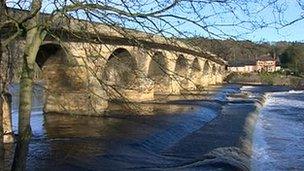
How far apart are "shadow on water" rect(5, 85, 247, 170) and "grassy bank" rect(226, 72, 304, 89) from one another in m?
67.6

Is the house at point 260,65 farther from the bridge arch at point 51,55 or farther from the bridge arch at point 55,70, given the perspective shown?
the bridge arch at point 51,55

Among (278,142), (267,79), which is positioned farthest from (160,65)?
(267,79)

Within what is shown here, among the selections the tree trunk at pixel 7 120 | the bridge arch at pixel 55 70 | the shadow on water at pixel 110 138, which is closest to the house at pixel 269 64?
the shadow on water at pixel 110 138

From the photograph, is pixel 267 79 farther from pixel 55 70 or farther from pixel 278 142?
pixel 278 142

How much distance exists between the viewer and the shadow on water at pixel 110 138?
47.7 feet

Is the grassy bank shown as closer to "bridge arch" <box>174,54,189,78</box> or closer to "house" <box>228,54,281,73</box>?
"house" <box>228,54,281,73</box>

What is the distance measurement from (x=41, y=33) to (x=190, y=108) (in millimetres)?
25198

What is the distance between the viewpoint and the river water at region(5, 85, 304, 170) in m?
14.7

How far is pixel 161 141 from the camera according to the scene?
1903cm

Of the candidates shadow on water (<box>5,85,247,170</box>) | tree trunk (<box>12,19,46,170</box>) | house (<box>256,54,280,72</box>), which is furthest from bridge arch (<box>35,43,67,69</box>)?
house (<box>256,54,280,72</box>)

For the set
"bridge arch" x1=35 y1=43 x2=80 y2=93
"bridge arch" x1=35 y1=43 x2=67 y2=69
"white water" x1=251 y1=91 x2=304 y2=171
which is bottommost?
"white water" x1=251 y1=91 x2=304 y2=171

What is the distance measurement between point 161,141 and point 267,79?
8114 centimetres

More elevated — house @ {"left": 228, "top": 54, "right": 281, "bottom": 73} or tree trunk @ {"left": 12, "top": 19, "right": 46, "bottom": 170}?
house @ {"left": 228, "top": 54, "right": 281, "bottom": 73}

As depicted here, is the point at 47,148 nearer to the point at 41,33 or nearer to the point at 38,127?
the point at 38,127
